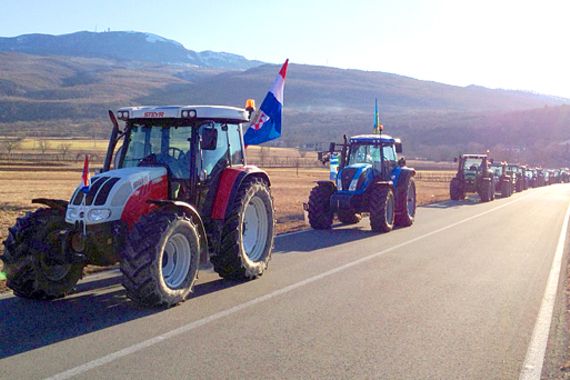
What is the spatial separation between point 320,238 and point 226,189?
231 inches

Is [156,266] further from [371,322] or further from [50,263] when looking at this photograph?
[371,322]

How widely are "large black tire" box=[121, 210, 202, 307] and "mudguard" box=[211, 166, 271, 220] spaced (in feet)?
3.16

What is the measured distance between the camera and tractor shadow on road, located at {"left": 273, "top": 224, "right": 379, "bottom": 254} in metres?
13.2

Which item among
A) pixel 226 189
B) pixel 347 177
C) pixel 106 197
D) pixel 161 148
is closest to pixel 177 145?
pixel 161 148

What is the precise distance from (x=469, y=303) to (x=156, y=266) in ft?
13.1

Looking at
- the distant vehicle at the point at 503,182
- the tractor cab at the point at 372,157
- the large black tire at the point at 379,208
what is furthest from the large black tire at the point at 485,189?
the large black tire at the point at 379,208

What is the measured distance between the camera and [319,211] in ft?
54.5

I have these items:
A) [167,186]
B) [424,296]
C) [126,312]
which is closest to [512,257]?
[424,296]

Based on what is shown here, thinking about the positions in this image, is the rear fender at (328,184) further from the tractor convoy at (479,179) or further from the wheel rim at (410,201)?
the tractor convoy at (479,179)

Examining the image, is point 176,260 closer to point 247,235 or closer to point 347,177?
point 247,235

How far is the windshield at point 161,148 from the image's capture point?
29.4 ft

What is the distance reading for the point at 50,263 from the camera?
8070 millimetres

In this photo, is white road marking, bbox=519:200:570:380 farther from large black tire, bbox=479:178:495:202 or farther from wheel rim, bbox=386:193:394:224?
large black tire, bbox=479:178:495:202

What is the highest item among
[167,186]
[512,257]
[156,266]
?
[167,186]
